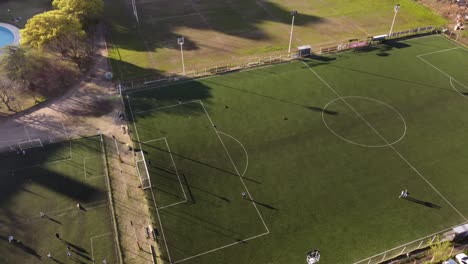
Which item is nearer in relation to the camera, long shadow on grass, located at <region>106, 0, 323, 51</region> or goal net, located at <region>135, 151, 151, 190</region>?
goal net, located at <region>135, 151, 151, 190</region>

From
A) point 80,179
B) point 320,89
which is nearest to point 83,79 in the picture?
point 80,179

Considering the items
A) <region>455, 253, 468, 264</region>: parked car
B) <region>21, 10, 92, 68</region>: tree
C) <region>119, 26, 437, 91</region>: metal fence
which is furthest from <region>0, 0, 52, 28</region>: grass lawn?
<region>455, 253, 468, 264</region>: parked car

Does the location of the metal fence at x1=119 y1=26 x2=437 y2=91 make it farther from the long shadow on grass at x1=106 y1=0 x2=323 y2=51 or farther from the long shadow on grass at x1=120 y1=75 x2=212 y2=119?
the long shadow on grass at x1=106 y1=0 x2=323 y2=51

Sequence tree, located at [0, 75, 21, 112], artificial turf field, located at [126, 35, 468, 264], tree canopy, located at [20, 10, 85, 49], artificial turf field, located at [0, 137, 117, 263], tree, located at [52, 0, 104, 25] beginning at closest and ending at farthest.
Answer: artificial turf field, located at [0, 137, 117, 263]
artificial turf field, located at [126, 35, 468, 264]
tree, located at [0, 75, 21, 112]
tree canopy, located at [20, 10, 85, 49]
tree, located at [52, 0, 104, 25]

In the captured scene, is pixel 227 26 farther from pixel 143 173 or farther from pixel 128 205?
pixel 128 205

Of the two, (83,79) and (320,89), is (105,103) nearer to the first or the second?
(83,79)

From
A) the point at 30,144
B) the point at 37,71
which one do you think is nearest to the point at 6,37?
the point at 37,71
